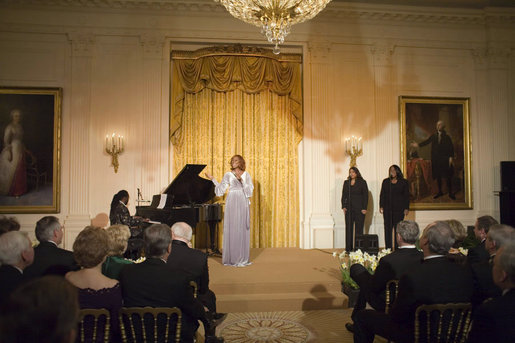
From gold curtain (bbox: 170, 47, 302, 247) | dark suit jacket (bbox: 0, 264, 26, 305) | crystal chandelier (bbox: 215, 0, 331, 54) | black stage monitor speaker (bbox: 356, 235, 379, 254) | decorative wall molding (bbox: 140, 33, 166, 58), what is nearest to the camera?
dark suit jacket (bbox: 0, 264, 26, 305)

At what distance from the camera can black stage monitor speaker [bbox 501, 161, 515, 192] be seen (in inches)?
351

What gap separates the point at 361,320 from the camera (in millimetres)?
3213

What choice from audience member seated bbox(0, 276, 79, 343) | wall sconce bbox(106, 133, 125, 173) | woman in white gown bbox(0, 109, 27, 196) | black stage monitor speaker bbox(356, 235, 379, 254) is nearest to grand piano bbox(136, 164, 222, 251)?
wall sconce bbox(106, 133, 125, 173)

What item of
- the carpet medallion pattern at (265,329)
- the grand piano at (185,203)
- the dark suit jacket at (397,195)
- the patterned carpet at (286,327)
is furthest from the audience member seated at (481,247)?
the grand piano at (185,203)

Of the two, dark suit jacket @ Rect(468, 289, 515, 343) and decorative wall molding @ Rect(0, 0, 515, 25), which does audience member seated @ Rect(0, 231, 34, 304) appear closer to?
dark suit jacket @ Rect(468, 289, 515, 343)

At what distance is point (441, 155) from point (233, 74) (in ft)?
16.6

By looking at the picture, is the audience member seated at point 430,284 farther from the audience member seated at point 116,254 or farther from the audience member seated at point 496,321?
the audience member seated at point 116,254

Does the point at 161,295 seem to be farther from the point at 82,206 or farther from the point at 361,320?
the point at 82,206

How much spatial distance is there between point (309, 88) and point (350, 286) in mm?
5106

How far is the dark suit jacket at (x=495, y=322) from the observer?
182cm

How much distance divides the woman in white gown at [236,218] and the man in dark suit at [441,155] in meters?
4.61

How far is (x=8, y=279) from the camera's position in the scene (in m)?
2.29

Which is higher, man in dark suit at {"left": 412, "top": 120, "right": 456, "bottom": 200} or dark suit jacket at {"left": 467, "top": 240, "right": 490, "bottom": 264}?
man in dark suit at {"left": 412, "top": 120, "right": 456, "bottom": 200}

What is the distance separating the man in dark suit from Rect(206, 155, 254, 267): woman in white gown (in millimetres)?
4611
